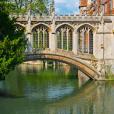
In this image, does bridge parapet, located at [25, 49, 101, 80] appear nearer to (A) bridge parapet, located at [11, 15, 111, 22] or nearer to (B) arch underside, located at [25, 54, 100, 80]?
(B) arch underside, located at [25, 54, 100, 80]

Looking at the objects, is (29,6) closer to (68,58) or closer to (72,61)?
(68,58)

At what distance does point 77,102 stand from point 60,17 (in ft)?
40.9

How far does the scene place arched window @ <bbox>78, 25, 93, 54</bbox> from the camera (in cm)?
4503

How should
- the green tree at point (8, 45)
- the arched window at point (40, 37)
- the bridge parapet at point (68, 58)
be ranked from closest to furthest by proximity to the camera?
1. the green tree at point (8, 45)
2. the bridge parapet at point (68, 58)
3. the arched window at point (40, 37)

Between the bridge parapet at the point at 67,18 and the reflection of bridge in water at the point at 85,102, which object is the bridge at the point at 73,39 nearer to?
the bridge parapet at the point at 67,18

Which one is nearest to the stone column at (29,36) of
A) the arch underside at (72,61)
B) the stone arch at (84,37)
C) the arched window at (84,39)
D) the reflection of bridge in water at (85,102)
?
the arch underside at (72,61)

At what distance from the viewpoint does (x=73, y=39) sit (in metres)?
45.3

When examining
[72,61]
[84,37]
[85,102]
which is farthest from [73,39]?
[85,102]

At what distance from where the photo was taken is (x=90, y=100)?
34375mm

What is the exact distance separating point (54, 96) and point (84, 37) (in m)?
12.9

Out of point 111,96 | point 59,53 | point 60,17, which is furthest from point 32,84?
point 111,96

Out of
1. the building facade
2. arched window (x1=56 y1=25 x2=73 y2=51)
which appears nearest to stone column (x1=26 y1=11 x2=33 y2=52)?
arched window (x1=56 y1=25 x2=73 y2=51)

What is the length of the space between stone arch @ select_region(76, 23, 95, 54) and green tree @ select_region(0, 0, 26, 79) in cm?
1301

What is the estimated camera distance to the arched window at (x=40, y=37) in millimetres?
44219
